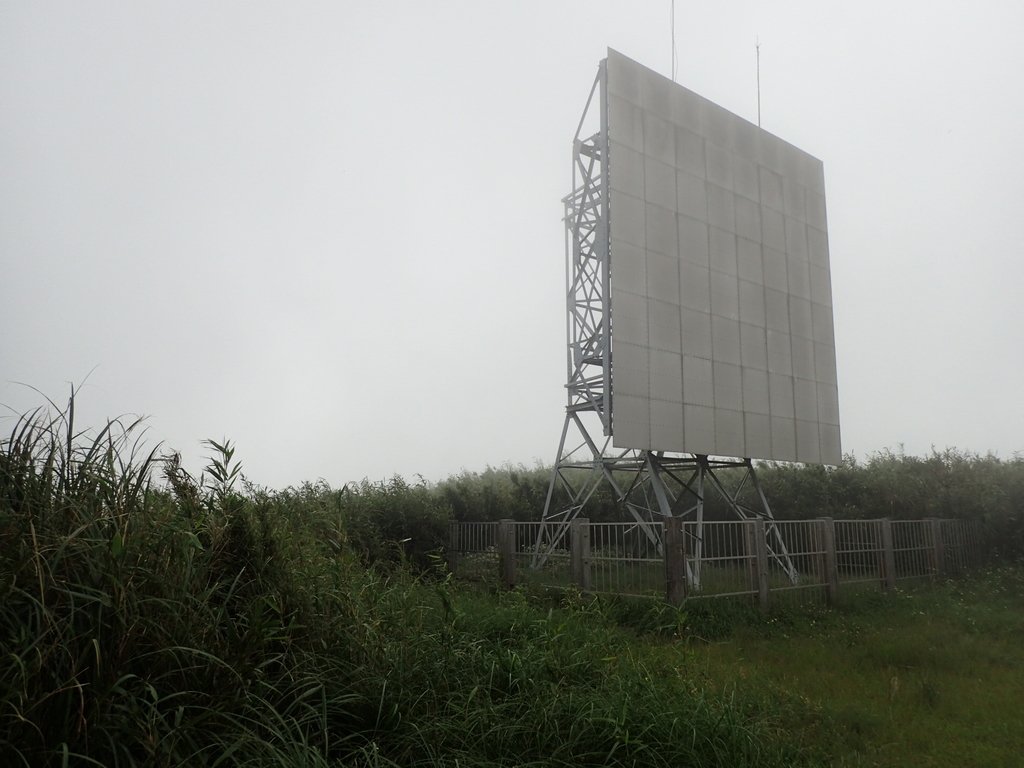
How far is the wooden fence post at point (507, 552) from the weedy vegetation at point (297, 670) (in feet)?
13.9

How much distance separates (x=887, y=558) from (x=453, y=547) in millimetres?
6468

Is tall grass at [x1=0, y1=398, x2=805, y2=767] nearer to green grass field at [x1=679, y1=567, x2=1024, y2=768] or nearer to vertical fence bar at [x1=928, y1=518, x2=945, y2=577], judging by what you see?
green grass field at [x1=679, y1=567, x2=1024, y2=768]

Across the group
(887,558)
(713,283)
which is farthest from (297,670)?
(887,558)

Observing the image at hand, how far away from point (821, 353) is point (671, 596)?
7.02 metres

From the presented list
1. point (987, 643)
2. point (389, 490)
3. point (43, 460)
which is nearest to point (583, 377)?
point (389, 490)

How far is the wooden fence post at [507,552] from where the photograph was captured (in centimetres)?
1032

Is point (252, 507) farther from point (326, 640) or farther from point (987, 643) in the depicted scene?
point (987, 643)

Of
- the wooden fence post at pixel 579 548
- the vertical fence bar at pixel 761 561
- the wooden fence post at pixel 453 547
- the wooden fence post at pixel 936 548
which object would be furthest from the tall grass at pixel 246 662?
the wooden fence post at pixel 936 548

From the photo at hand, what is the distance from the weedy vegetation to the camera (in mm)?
2895

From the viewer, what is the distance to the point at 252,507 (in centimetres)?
430

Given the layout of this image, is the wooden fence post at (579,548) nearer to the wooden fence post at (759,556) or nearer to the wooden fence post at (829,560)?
the wooden fence post at (759,556)

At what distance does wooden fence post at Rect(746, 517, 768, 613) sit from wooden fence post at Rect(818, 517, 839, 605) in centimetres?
133

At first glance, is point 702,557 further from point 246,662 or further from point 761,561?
point 246,662

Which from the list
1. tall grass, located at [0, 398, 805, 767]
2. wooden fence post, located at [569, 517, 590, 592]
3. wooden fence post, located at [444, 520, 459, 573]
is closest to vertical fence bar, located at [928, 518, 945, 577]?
wooden fence post, located at [569, 517, 590, 592]
